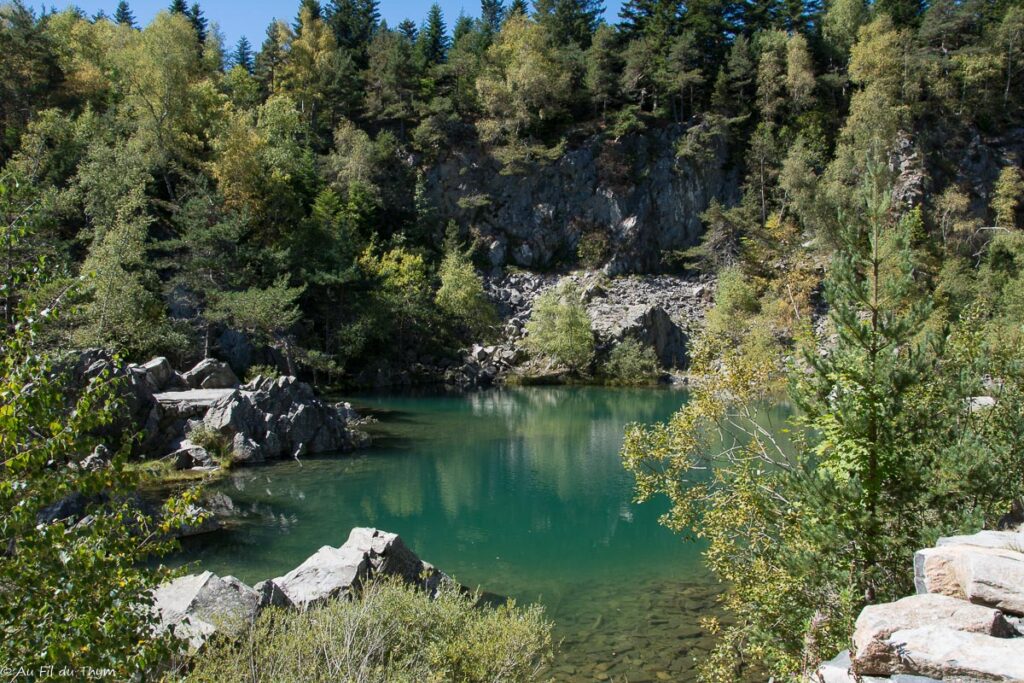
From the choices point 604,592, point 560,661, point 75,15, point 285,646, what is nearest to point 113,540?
point 285,646

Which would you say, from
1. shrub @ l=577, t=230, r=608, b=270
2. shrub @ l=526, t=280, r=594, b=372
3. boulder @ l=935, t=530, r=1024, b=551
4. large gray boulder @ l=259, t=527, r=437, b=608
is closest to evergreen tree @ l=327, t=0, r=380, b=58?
shrub @ l=577, t=230, r=608, b=270

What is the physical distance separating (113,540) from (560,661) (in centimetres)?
845

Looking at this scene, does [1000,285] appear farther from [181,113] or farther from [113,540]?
[181,113]

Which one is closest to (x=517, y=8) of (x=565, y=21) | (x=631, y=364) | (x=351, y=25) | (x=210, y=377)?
(x=565, y=21)

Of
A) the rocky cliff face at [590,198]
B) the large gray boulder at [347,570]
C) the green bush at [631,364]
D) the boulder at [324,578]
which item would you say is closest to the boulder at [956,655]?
the large gray boulder at [347,570]

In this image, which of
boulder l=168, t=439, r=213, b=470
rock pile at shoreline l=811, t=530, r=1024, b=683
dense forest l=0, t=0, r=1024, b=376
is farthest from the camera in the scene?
dense forest l=0, t=0, r=1024, b=376

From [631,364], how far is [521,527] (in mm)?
33689

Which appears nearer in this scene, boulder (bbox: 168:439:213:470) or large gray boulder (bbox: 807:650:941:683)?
large gray boulder (bbox: 807:650:941:683)

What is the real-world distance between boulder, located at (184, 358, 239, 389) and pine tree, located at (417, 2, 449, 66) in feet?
164

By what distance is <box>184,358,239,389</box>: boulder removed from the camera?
31422 mm

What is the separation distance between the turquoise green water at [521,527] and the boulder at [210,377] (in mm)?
7205

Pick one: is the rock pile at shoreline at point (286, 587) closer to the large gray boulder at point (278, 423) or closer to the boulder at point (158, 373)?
the large gray boulder at point (278, 423)

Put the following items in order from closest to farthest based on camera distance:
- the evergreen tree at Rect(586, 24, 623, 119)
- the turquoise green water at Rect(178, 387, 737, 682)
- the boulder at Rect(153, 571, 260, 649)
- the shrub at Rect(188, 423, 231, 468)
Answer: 1. the boulder at Rect(153, 571, 260, 649)
2. the turquoise green water at Rect(178, 387, 737, 682)
3. the shrub at Rect(188, 423, 231, 468)
4. the evergreen tree at Rect(586, 24, 623, 119)

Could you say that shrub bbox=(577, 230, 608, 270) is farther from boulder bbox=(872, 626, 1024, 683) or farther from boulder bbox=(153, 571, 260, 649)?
boulder bbox=(872, 626, 1024, 683)
